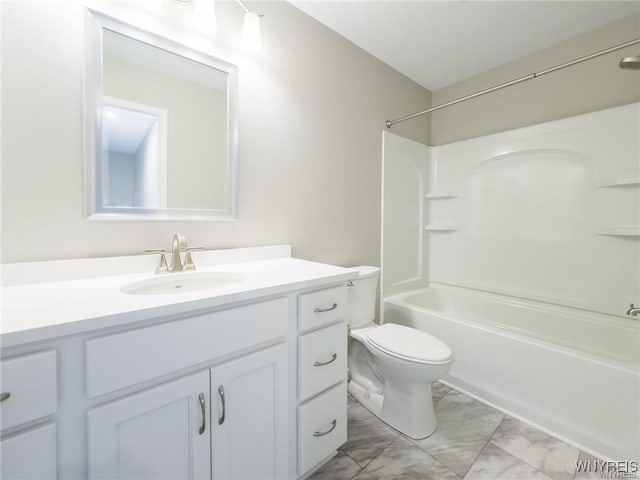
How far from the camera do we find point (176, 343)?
0.77m

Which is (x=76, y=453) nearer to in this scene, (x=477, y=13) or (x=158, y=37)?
(x=158, y=37)

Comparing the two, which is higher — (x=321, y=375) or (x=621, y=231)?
(x=621, y=231)

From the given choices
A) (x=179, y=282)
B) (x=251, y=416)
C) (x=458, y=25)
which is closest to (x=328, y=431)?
(x=251, y=416)

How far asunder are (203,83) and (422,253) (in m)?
2.23

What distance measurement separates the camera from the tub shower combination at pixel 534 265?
144 cm

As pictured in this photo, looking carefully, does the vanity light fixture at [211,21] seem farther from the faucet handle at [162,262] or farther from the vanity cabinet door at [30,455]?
the vanity cabinet door at [30,455]

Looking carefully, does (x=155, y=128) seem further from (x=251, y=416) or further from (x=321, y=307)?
(x=251, y=416)

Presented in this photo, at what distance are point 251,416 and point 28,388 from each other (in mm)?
599

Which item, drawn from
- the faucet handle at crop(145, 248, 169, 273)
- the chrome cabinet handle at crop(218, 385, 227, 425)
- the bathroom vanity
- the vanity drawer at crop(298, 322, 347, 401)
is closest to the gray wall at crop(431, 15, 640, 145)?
the bathroom vanity

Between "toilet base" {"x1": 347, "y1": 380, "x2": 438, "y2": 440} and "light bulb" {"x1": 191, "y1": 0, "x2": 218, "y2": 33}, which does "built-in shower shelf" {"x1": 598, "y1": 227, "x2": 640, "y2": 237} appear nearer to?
"toilet base" {"x1": 347, "y1": 380, "x2": 438, "y2": 440}

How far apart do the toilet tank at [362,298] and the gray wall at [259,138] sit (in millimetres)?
256

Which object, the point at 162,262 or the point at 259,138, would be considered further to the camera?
the point at 259,138

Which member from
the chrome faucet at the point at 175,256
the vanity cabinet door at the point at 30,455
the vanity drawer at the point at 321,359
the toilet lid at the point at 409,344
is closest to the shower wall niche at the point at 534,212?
the toilet lid at the point at 409,344

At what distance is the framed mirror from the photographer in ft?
3.49
